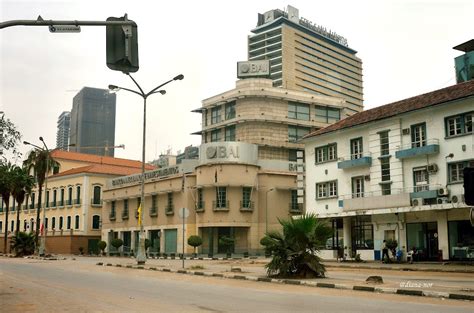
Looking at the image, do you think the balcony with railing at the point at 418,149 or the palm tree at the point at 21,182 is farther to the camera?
the palm tree at the point at 21,182

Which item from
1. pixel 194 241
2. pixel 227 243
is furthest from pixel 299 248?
pixel 194 241

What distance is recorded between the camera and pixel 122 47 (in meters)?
10.5

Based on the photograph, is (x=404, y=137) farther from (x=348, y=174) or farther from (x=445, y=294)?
(x=445, y=294)

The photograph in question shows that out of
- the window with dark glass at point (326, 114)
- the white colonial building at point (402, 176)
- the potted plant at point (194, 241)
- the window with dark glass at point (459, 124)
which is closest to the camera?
the window with dark glass at point (459, 124)

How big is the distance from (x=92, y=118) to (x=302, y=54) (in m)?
75.8

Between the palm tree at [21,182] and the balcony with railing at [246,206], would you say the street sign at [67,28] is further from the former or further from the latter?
the palm tree at [21,182]

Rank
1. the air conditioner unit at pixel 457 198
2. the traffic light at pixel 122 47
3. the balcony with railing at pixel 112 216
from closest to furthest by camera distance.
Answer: the traffic light at pixel 122 47
the air conditioner unit at pixel 457 198
the balcony with railing at pixel 112 216

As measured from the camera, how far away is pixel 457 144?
33188 mm

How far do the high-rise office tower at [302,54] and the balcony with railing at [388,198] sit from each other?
97.5 meters

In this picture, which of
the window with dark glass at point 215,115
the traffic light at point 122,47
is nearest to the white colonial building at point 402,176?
the traffic light at point 122,47

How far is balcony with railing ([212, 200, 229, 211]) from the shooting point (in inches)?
2110

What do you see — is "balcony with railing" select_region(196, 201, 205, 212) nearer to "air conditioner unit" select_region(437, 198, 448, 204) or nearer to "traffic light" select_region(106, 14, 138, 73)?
"air conditioner unit" select_region(437, 198, 448, 204)

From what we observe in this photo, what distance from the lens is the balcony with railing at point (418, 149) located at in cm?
3409

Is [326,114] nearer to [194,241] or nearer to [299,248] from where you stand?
[194,241]
